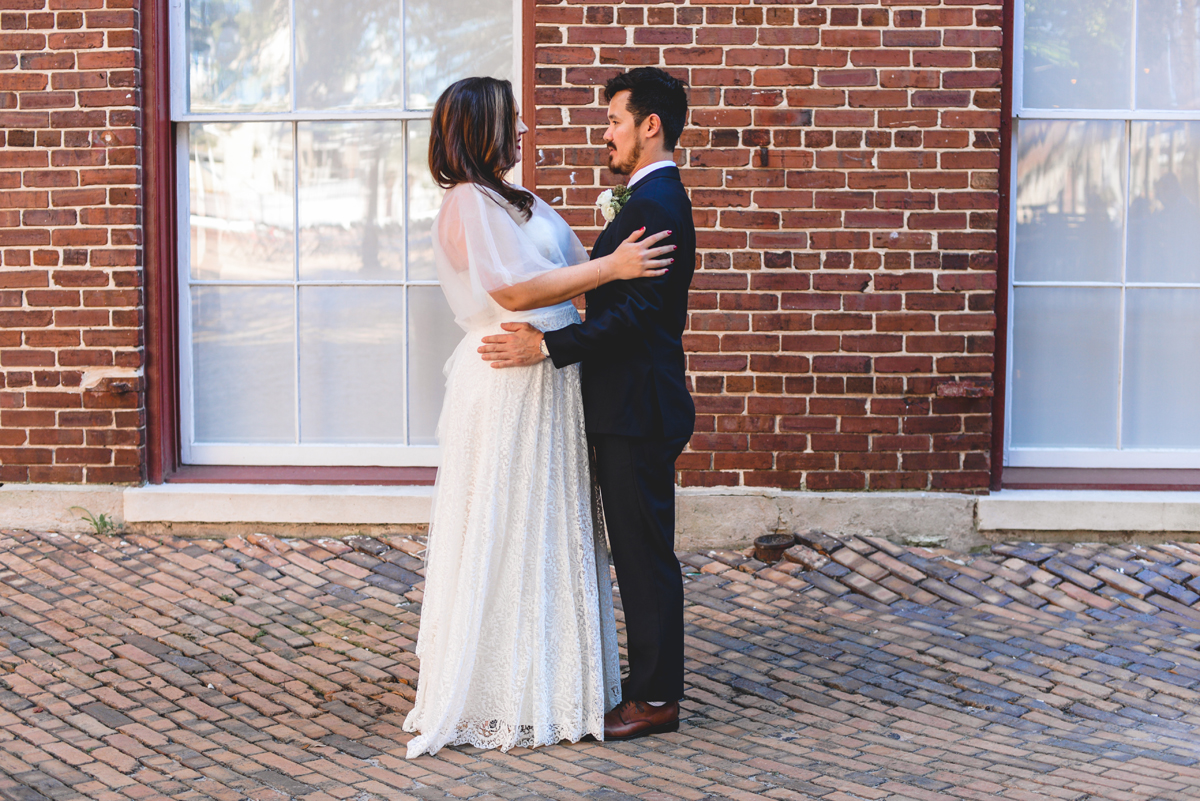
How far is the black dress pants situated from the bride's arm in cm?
47

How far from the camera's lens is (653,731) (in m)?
3.55

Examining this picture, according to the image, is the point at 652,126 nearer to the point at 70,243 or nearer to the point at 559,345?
the point at 559,345

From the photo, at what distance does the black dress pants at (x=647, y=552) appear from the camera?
354cm

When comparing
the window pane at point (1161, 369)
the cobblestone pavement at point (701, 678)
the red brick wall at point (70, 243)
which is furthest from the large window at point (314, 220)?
the window pane at point (1161, 369)

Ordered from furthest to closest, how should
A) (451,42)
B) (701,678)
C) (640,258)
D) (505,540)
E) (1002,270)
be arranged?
(451,42)
(1002,270)
(701,678)
(505,540)
(640,258)

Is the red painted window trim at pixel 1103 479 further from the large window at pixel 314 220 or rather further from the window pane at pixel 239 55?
the window pane at pixel 239 55

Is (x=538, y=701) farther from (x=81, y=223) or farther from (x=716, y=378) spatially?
(x=81, y=223)

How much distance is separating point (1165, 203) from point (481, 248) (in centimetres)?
375

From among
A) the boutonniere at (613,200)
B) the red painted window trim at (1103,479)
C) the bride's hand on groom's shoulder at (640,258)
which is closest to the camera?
the bride's hand on groom's shoulder at (640,258)

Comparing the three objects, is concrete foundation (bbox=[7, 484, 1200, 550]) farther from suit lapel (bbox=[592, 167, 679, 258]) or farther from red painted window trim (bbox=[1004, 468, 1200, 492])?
suit lapel (bbox=[592, 167, 679, 258])

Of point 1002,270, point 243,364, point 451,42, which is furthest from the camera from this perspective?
point 243,364

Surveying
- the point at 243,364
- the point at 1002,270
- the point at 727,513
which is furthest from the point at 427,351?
the point at 1002,270

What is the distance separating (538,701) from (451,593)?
42cm

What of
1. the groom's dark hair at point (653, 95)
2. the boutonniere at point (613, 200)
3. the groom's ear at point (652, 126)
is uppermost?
the groom's dark hair at point (653, 95)
